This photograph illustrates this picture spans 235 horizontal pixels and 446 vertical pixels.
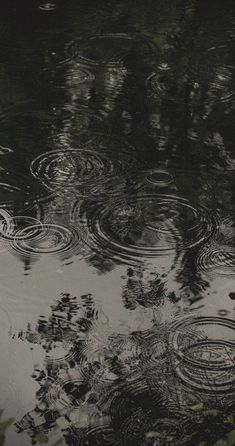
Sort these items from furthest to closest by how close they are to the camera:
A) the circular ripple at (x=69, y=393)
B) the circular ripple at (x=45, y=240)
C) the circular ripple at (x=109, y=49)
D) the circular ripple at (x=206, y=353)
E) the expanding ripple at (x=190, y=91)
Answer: the circular ripple at (x=109, y=49) → the expanding ripple at (x=190, y=91) → the circular ripple at (x=45, y=240) → the circular ripple at (x=206, y=353) → the circular ripple at (x=69, y=393)

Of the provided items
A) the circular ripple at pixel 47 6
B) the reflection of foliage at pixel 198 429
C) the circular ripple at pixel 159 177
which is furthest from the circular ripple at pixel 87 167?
A: the circular ripple at pixel 47 6

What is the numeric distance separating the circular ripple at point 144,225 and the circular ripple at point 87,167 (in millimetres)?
189

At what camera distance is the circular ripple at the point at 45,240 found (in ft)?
11.3

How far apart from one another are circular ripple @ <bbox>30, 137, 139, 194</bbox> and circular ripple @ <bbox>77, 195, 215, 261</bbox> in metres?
0.19

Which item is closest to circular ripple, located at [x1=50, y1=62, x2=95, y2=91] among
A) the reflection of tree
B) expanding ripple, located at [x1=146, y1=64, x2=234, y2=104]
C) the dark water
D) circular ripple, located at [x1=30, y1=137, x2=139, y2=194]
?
the dark water

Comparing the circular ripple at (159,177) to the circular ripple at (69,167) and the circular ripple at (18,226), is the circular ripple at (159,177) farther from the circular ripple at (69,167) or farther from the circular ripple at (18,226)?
the circular ripple at (18,226)

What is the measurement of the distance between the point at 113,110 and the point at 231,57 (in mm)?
1309

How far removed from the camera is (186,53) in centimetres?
559

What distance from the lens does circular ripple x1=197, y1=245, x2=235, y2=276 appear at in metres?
3.35

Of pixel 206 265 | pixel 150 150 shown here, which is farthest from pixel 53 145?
pixel 206 265

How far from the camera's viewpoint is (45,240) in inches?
138

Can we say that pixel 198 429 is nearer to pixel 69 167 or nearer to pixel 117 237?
pixel 117 237

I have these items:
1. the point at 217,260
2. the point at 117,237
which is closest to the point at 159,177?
the point at 117,237

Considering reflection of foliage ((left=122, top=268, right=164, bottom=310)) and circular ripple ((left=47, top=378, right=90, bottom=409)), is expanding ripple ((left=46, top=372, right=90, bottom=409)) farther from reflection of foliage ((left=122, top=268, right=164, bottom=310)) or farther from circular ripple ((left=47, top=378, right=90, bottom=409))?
reflection of foliage ((left=122, top=268, right=164, bottom=310))
